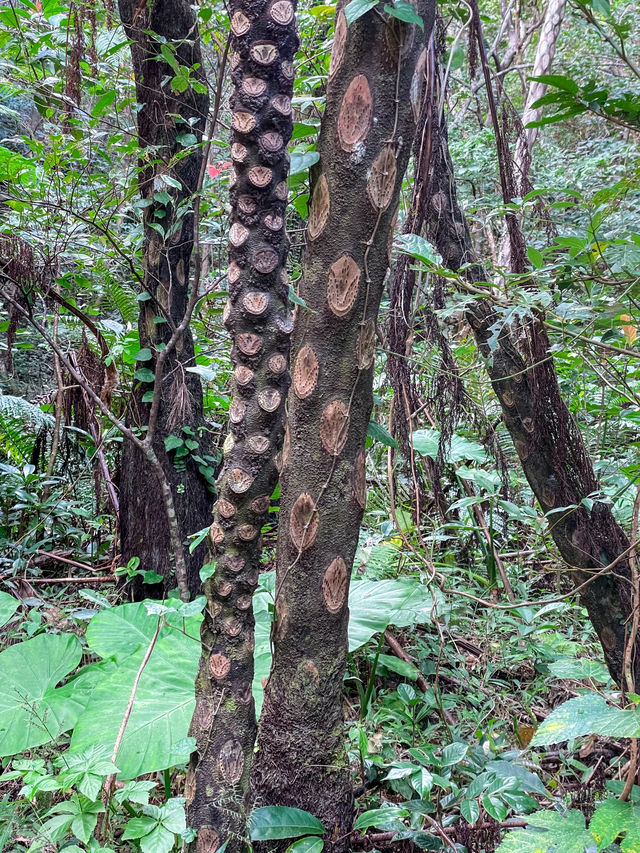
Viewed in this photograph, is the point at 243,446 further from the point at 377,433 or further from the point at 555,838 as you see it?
the point at 555,838

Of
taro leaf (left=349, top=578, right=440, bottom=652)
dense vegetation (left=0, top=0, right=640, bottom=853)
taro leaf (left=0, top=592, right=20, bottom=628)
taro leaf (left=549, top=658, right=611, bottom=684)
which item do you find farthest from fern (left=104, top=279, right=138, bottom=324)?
taro leaf (left=549, top=658, right=611, bottom=684)

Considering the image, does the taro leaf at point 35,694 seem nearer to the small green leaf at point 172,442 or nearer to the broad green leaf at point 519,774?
the small green leaf at point 172,442

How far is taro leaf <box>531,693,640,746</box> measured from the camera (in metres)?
1.07

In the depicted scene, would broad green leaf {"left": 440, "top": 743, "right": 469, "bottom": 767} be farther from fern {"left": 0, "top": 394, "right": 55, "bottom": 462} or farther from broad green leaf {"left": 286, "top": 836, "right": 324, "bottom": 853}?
fern {"left": 0, "top": 394, "right": 55, "bottom": 462}

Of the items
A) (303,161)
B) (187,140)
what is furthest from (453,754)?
(187,140)

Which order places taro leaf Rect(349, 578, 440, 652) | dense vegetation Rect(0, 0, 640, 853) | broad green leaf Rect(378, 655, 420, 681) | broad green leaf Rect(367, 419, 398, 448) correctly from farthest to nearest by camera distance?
1. broad green leaf Rect(378, 655, 420, 681)
2. taro leaf Rect(349, 578, 440, 652)
3. broad green leaf Rect(367, 419, 398, 448)
4. dense vegetation Rect(0, 0, 640, 853)

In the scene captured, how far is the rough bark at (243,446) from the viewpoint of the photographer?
4.13 ft

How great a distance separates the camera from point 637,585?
1.53 metres

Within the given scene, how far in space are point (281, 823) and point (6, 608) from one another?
1.47 meters

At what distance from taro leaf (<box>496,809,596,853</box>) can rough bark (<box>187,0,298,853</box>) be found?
0.59 m

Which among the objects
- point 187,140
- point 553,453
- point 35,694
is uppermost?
point 187,140

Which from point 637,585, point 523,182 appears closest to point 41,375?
point 523,182

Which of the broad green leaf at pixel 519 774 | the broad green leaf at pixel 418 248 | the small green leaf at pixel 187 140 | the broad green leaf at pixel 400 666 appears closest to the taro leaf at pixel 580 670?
the broad green leaf at pixel 519 774

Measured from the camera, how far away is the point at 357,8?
119cm
